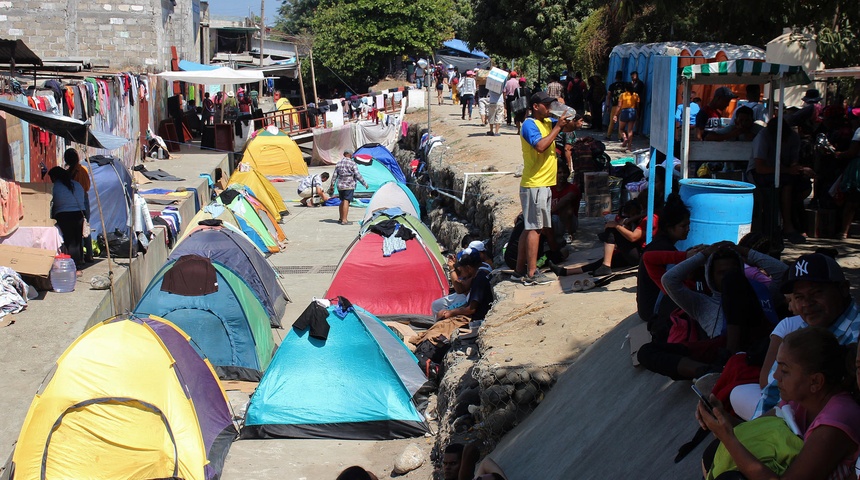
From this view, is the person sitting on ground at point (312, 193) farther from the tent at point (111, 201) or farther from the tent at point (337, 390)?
the tent at point (337, 390)

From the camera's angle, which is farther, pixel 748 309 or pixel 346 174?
pixel 346 174

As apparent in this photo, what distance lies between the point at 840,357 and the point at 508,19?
22.8 m

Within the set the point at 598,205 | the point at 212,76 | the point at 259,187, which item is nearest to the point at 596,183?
the point at 598,205

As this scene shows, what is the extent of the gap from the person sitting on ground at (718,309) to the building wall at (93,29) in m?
24.7

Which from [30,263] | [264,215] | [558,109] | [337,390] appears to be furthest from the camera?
[264,215]

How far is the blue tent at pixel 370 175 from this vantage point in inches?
904

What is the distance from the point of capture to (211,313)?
10.7 meters

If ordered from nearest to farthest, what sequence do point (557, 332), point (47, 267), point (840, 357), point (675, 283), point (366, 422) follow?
1. point (840, 357)
2. point (675, 283)
3. point (557, 332)
4. point (366, 422)
5. point (47, 267)

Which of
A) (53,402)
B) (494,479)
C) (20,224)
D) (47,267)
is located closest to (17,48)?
(20,224)

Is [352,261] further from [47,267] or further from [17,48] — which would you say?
[17,48]

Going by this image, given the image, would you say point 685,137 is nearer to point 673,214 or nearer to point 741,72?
point 741,72

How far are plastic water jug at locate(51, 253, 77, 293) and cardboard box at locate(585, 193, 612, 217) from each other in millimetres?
6535

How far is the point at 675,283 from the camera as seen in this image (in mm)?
4945

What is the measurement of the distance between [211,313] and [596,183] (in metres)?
4.98
